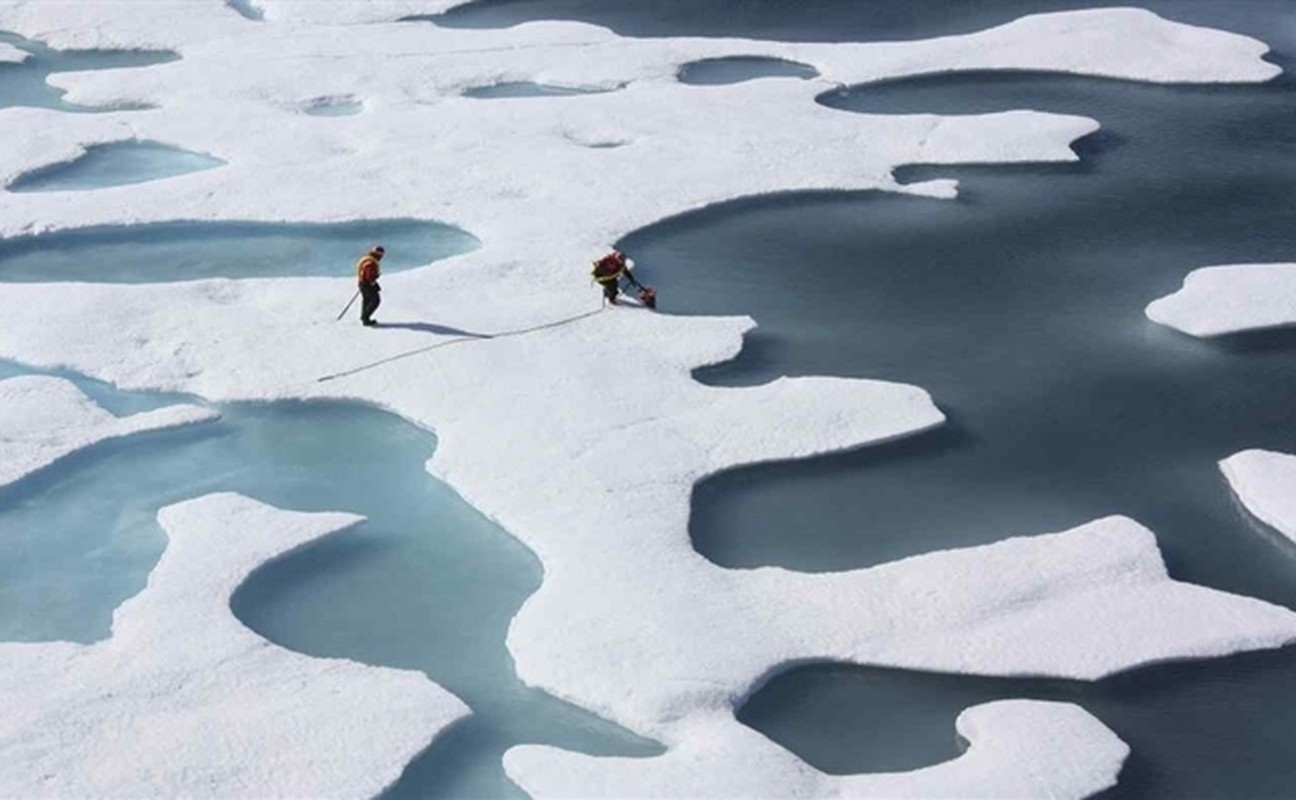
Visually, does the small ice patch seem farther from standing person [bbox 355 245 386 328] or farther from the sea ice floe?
standing person [bbox 355 245 386 328]

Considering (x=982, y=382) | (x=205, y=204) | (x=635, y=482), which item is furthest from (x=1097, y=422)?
(x=205, y=204)

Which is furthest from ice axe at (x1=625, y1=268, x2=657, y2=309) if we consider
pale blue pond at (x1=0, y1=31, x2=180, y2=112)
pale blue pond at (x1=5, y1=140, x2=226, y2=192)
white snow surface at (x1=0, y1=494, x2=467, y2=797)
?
pale blue pond at (x1=0, y1=31, x2=180, y2=112)

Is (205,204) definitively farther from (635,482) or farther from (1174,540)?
(1174,540)

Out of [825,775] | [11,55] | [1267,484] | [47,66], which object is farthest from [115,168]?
[825,775]

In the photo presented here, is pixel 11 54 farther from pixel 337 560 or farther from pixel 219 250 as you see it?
pixel 337 560

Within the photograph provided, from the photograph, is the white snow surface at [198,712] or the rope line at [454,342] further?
the rope line at [454,342]

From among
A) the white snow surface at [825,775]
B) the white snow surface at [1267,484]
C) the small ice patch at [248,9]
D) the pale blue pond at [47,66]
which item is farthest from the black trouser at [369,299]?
the small ice patch at [248,9]

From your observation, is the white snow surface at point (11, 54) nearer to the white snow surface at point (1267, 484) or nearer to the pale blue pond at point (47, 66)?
the pale blue pond at point (47, 66)
